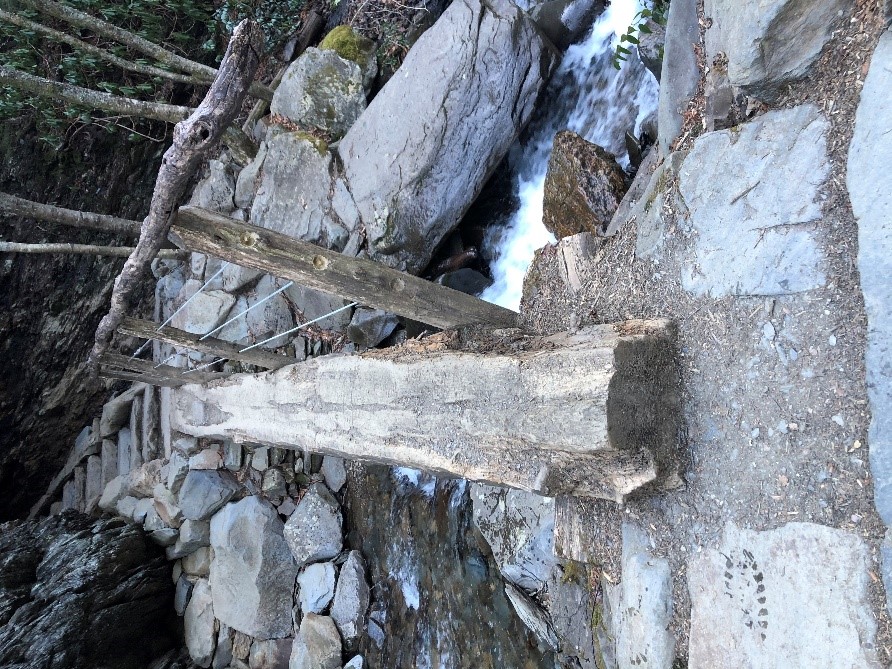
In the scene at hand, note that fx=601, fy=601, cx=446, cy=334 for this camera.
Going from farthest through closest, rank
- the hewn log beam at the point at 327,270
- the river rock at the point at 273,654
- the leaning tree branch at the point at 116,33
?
1. the river rock at the point at 273,654
2. the leaning tree branch at the point at 116,33
3. the hewn log beam at the point at 327,270

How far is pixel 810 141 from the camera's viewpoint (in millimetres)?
→ 1924

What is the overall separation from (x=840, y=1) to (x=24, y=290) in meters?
6.08

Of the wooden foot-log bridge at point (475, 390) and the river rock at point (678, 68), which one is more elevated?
the river rock at point (678, 68)

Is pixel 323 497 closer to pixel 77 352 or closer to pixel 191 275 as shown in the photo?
pixel 191 275

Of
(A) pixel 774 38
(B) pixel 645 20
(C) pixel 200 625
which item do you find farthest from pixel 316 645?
(B) pixel 645 20

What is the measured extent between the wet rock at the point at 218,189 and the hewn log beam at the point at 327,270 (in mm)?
3137

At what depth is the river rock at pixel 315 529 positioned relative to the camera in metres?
4.66

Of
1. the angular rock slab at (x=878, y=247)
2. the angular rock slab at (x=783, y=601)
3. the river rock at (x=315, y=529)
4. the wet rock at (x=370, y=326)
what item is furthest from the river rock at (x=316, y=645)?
the angular rock slab at (x=878, y=247)

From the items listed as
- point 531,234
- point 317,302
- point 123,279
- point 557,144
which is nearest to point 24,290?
point 317,302

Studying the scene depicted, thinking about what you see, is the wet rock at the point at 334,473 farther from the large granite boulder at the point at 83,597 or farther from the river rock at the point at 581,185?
the river rock at the point at 581,185

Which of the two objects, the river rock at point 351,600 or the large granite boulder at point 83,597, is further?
the large granite boulder at point 83,597

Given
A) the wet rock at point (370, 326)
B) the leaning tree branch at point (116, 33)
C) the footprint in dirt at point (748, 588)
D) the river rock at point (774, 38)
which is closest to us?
the river rock at point (774, 38)

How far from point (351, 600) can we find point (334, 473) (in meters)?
0.96

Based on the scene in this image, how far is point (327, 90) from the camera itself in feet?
15.1
